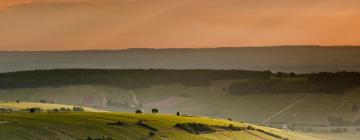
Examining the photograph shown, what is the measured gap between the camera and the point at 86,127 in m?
149

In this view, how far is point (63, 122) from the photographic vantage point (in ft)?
490

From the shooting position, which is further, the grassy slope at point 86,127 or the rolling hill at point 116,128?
the rolling hill at point 116,128

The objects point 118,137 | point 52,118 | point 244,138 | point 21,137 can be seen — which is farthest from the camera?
point 244,138

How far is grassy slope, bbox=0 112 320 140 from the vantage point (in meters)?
135

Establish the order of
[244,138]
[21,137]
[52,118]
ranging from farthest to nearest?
[244,138], [52,118], [21,137]

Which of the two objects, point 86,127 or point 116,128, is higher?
point 116,128

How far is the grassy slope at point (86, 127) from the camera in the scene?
135m

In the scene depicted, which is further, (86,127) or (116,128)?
(116,128)

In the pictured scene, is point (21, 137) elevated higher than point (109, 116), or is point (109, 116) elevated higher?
point (109, 116)

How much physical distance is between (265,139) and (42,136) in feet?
Result: 188

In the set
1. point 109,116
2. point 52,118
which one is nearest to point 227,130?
point 109,116

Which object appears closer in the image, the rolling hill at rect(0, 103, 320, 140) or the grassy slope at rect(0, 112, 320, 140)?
the grassy slope at rect(0, 112, 320, 140)

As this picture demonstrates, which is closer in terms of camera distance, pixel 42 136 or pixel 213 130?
pixel 42 136

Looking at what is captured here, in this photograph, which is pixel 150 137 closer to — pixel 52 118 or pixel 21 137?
pixel 52 118
